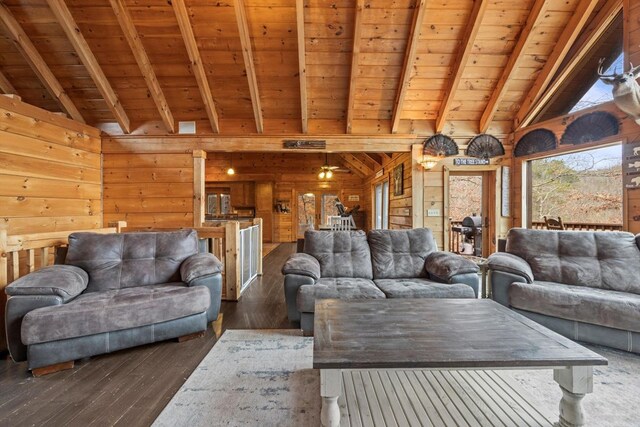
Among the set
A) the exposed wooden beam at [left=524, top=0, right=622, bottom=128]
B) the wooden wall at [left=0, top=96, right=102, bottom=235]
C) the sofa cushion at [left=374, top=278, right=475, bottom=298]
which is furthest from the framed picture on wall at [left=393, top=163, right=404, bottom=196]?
the wooden wall at [left=0, top=96, right=102, bottom=235]

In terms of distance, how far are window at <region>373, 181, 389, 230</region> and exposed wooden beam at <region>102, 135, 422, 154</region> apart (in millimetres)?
2314

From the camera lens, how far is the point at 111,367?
2.17 meters

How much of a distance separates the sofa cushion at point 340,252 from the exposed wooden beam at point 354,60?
7.25 feet

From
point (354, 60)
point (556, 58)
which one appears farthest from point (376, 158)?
point (556, 58)

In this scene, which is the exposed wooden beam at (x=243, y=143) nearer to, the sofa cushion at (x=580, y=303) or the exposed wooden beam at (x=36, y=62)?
the exposed wooden beam at (x=36, y=62)

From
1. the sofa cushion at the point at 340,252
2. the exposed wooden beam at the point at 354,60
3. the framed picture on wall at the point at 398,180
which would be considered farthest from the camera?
the framed picture on wall at the point at 398,180

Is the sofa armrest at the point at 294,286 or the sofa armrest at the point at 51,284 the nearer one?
the sofa armrest at the point at 51,284

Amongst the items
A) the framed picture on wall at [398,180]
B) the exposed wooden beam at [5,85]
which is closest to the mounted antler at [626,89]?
the framed picture on wall at [398,180]

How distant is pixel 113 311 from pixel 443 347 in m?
2.31

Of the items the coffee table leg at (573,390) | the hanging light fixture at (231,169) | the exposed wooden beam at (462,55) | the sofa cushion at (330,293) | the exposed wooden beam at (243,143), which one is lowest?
the coffee table leg at (573,390)

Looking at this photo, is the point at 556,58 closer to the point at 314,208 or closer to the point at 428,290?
the point at 428,290

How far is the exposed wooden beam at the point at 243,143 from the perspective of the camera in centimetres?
502

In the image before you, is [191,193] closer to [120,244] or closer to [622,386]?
[120,244]

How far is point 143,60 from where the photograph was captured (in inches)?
155
